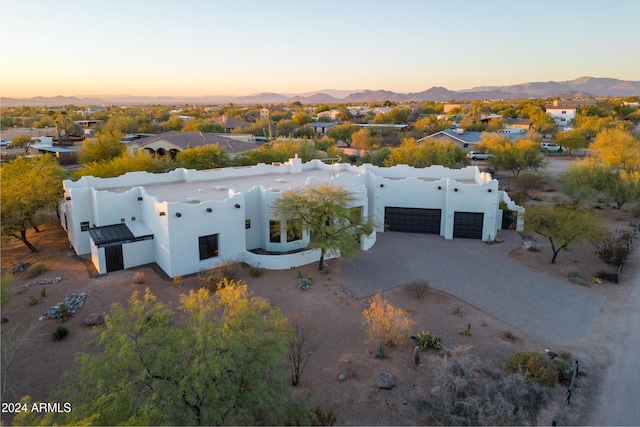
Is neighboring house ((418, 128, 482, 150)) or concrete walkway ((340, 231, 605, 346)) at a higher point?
neighboring house ((418, 128, 482, 150))

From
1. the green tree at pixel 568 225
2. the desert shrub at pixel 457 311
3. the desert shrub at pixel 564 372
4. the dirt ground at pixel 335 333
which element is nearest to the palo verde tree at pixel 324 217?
the dirt ground at pixel 335 333

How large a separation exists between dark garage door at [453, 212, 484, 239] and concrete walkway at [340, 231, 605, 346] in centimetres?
68

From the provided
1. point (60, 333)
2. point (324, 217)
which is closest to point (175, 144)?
point (324, 217)

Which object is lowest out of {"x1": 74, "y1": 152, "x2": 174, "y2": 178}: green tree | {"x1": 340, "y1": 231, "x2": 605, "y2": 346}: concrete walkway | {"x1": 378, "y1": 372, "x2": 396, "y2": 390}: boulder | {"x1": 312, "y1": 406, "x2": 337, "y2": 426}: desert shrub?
{"x1": 340, "y1": 231, "x2": 605, "y2": 346}: concrete walkway

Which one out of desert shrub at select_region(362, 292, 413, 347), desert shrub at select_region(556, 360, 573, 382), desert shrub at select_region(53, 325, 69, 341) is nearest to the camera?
desert shrub at select_region(556, 360, 573, 382)

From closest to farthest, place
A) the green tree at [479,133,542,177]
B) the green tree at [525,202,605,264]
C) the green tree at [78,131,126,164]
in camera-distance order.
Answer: the green tree at [525,202,605,264] → the green tree at [78,131,126,164] → the green tree at [479,133,542,177]

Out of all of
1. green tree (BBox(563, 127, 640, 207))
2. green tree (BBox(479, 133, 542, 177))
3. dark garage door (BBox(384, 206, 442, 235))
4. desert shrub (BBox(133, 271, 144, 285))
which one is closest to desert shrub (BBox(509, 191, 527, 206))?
green tree (BBox(563, 127, 640, 207))

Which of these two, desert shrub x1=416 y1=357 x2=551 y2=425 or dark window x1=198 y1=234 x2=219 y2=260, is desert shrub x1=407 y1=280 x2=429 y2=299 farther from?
dark window x1=198 y1=234 x2=219 y2=260

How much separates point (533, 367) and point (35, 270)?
878 inches

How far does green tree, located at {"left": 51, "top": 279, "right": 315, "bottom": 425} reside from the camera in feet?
27.5

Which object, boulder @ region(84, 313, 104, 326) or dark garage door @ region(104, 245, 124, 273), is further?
dark garage door @ region(104, 245, 124, 273)

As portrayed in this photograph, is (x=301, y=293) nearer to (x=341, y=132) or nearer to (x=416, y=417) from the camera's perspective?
(x=416, y=417)

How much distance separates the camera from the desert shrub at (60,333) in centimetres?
1595

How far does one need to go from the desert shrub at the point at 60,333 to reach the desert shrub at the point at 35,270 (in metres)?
6.67
